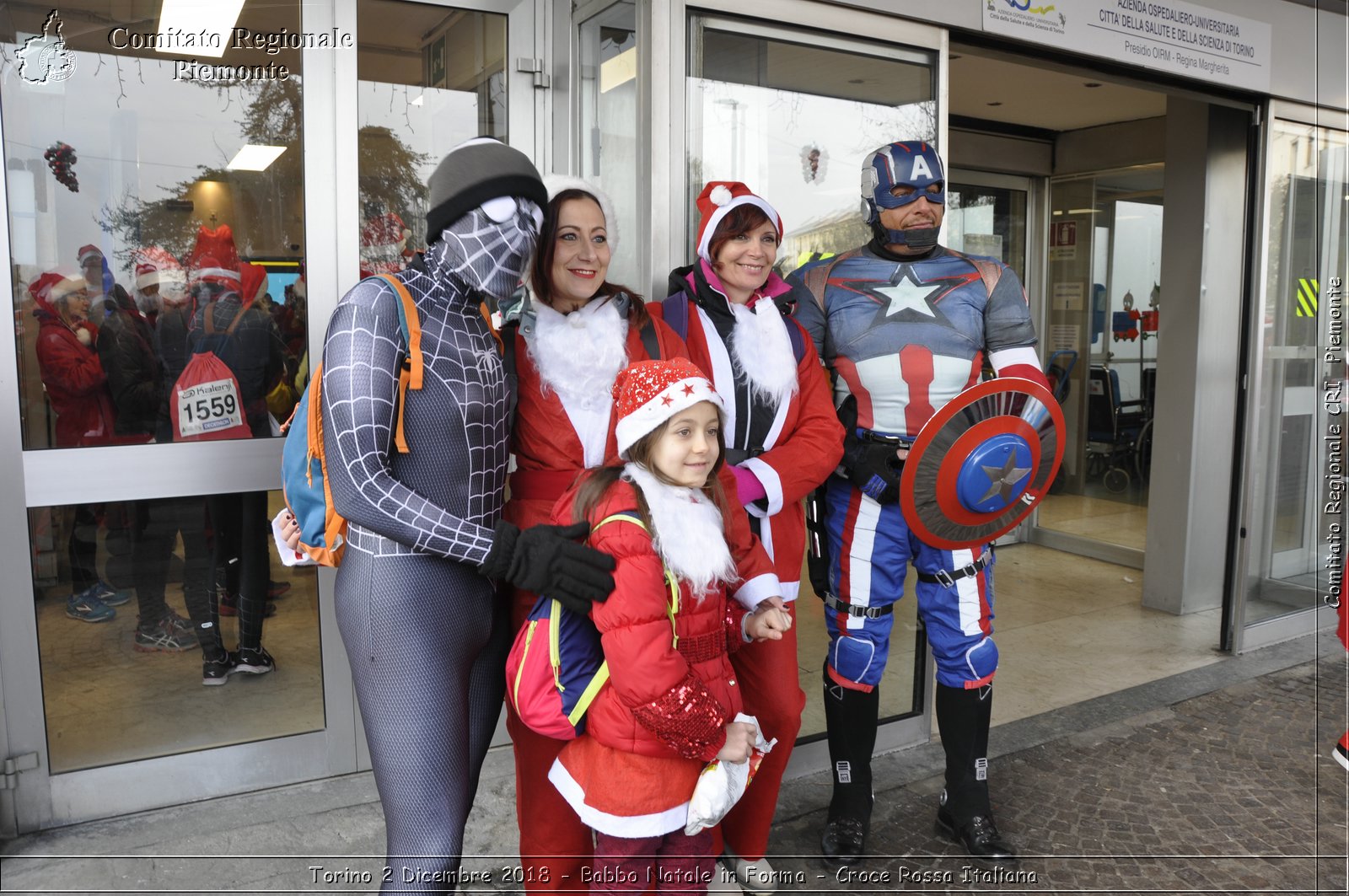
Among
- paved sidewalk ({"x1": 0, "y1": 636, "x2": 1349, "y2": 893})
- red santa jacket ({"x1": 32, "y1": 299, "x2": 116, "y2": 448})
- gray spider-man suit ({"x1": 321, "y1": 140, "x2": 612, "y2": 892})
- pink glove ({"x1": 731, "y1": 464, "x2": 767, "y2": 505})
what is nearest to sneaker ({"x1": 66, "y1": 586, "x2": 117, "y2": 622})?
red santa jacket ({"x1": 32, "y1": 299, "x2": 116, "y2": 448})

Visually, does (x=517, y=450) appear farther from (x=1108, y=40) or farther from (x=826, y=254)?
(x=1108, y=40)

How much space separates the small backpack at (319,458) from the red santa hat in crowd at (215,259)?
1.36 metres

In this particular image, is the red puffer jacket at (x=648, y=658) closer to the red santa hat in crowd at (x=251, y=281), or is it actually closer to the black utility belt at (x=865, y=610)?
the black utility belt at (x=865, y=610)

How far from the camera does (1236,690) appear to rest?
14.7 ft

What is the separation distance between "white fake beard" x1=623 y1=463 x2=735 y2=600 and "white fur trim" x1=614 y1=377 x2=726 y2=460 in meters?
0.09

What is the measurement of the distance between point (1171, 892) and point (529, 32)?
11.1 feet

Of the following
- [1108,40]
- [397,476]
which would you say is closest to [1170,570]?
[1108,40]

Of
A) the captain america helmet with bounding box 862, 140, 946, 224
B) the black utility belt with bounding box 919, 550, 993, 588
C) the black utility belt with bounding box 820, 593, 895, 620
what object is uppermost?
the captain america helmet with bounding box 862, 140, 946, 224

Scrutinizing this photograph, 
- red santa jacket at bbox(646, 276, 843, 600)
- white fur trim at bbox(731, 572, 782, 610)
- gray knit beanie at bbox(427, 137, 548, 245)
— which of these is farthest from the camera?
red santa jacket at bbox(646, 276, 843, 600)

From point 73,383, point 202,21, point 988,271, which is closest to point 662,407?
point 988,271

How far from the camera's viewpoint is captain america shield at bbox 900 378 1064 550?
268 centimetres

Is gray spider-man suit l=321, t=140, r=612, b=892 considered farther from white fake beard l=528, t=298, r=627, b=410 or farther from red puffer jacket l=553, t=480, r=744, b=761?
white fake beard l=528, t=298, r=627, b=410

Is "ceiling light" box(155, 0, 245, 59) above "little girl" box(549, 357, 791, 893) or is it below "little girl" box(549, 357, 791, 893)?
above

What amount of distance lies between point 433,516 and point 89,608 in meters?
1.80
